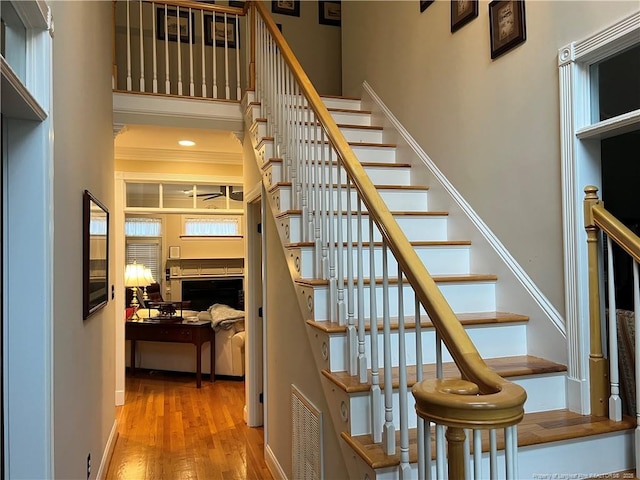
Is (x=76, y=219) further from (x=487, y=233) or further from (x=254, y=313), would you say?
(x=487, y=233)

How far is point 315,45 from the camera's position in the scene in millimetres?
5637

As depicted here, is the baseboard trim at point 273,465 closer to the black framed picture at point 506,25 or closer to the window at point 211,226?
the black framed picture at point 506,25

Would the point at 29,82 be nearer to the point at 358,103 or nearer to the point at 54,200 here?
the point at 54,200

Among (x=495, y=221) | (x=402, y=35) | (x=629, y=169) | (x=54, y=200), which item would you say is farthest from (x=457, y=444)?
(x=402, y=35)

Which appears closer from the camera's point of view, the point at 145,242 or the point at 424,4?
the point at 424,4

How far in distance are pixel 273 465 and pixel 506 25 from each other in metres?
3.11

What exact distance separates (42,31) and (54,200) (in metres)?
0.61

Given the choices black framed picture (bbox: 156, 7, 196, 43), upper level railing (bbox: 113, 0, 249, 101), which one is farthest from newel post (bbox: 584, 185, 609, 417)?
black framed picture (bbox: 156, 7, 196, 43)

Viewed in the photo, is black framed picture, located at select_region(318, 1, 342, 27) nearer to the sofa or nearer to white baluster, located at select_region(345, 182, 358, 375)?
the sofa

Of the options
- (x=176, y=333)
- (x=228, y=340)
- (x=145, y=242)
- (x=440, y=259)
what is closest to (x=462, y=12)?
(x=440, y=259)

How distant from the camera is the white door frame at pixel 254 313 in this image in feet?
13.4

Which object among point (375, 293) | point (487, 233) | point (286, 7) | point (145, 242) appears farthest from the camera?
point (145, 242)

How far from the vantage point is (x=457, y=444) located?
40.2 inches

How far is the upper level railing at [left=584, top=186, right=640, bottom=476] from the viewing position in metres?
1.91
